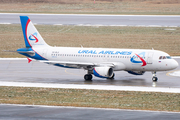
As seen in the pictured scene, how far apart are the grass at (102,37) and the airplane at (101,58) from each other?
67.4 feet

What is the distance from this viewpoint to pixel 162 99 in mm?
31859

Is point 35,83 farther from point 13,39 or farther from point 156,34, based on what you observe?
point 156,34

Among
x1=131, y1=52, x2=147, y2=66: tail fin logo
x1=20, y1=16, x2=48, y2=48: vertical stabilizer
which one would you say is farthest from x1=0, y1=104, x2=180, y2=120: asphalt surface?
x1=20, y1=16, x2=48, y2=48: vertical stabilizer

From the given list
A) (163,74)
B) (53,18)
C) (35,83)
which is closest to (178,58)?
(163,74)

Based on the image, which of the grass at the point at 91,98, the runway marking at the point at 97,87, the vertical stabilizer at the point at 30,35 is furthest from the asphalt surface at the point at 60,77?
the grass at the point at 91,98

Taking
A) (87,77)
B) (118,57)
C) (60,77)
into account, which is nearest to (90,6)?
(60,77)

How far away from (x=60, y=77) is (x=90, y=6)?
108913 millimetres

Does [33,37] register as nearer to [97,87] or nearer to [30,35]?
[30,35]

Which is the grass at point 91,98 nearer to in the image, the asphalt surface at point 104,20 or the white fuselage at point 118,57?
the white fuselage at point 118,57

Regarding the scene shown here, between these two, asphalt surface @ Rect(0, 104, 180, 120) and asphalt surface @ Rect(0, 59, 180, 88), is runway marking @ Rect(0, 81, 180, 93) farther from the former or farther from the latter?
asphalt surface @ Rect(0, 104, 180, 120)

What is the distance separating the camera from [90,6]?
15325 cm

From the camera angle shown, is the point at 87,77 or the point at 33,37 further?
the point at 33,37

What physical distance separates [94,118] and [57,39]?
65.7 meters

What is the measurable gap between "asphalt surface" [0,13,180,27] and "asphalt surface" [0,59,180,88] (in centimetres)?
5212
